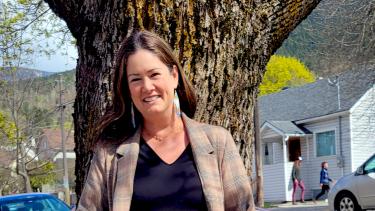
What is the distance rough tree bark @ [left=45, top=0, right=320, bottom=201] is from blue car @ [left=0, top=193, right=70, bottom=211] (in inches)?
287

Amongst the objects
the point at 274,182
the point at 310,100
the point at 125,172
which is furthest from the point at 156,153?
the point at 310,100

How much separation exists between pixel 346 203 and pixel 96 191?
539 inches

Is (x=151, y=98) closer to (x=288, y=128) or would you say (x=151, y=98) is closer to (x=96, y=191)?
(x=96, y=191)

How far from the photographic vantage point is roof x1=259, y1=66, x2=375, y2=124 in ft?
91.7

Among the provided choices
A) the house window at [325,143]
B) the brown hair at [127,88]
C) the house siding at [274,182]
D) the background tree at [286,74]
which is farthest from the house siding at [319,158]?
the background tree at [286,74]

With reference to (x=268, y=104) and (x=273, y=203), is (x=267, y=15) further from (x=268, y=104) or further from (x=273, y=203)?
(x=268, y=104)

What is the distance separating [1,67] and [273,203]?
14.1 metres

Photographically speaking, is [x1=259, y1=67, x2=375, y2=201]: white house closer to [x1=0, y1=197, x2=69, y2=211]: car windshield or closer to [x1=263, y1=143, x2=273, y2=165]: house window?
[x1=263, y1=143, x2=273, y2=165]: house window

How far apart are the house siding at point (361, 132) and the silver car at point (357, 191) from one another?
1219cm

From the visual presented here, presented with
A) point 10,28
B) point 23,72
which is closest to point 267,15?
point 10,28

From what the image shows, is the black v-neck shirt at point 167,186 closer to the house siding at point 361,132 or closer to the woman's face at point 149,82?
the woman's face at point 149,82

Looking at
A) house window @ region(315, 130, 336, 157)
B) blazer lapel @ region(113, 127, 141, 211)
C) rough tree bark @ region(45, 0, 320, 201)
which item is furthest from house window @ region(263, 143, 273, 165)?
blazer lapel @ region(113, 127, 141, 211)

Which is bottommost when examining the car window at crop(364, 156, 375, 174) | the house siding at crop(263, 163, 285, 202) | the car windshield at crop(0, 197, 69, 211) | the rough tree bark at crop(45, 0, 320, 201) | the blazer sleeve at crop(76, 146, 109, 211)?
the house siding at crop(263, 163, 285, 202)

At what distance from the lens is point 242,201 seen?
256cm
